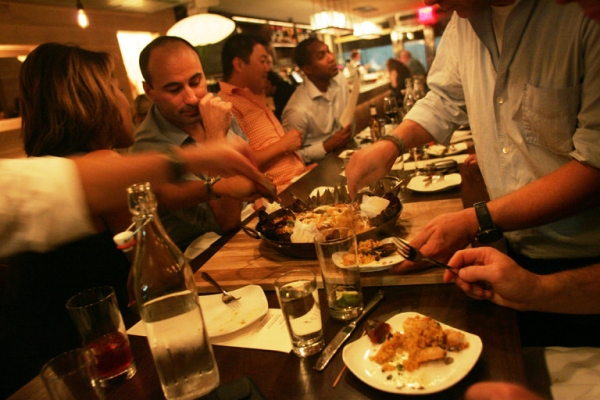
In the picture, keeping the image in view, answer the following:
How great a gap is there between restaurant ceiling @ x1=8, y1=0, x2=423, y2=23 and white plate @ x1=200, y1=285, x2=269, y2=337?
4.62m

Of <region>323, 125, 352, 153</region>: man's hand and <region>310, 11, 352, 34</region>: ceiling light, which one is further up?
<region>310, 11, 352, 34</region>: ceiling light

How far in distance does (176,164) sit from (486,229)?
35.2 inches

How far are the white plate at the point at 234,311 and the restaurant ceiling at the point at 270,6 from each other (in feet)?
15.1

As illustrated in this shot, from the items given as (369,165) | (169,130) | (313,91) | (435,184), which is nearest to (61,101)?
(169,130)

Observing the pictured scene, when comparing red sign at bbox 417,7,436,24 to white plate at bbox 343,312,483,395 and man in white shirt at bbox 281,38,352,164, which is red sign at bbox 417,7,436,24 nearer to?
man in white shirt at bbox 281,38,352,164

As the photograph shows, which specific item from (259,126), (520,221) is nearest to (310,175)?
(259,126)

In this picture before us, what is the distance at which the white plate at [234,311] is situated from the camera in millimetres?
1045

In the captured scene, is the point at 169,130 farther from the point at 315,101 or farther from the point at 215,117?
the point at 315,101

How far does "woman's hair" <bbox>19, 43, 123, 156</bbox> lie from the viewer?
170 cm

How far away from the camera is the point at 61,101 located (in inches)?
66.6

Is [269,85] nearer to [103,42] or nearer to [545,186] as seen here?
[103,42]

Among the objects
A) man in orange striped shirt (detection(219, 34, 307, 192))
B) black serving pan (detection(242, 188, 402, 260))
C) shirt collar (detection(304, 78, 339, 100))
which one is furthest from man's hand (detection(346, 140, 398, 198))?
shirt collar (detection(304, 78, 339, 100))

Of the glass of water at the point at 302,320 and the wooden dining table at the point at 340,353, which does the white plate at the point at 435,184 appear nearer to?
the wooden dining table at the point at 340,353

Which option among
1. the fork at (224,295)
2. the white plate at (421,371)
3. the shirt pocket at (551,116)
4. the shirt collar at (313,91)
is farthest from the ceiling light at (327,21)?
the white plate at (421,371)
